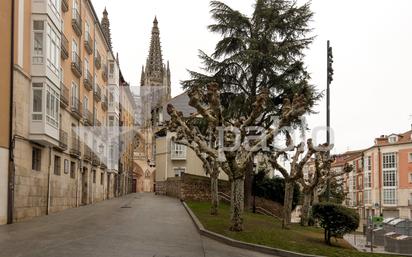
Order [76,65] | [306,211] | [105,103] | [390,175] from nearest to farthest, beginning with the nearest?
[306,211] < [76,65] < [105,103] < [390,175]

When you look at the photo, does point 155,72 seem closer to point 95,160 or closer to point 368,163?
point 368,163

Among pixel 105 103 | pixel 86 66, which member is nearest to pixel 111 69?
pixel 105 103

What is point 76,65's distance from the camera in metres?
31.8

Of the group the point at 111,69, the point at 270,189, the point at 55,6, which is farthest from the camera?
the point at 111,69

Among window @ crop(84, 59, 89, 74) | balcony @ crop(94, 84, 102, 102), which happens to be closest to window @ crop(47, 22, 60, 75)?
window @ crop(84, 59, 89, 74)

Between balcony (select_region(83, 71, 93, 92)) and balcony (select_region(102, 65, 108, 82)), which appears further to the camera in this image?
balcony (select_region(102, 65, 108, 82))

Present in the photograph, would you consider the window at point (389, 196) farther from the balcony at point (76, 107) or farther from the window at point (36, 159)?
the window at point (36, 159)

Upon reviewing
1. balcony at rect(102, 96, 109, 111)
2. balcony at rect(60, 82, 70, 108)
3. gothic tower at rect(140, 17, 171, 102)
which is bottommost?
balcony at rect(60, 82, 70, 108)

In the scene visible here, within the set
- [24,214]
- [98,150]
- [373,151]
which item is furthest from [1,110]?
[373,151]

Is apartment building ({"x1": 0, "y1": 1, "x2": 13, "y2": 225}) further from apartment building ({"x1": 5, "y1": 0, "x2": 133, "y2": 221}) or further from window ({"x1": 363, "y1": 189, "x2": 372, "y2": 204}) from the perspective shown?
window ({"x1": 363, "y1": 189, "x2": 372, "y2": 204})

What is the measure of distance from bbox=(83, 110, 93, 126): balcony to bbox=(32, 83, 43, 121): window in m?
13.2

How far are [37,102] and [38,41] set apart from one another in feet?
8.80

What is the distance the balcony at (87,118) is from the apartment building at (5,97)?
1584 cm

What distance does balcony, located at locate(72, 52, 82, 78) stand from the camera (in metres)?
31.5
